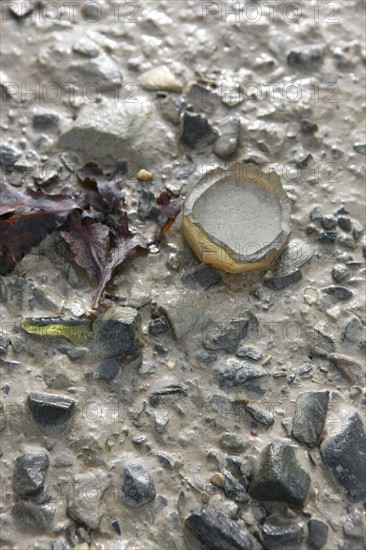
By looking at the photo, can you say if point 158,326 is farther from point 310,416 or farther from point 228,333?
point 310,416

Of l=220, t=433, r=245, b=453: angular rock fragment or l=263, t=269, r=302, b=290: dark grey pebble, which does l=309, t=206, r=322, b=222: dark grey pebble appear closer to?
l=263, t=269, r=302, b=290: dark grey pebble

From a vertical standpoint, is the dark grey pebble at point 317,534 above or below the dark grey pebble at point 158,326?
below

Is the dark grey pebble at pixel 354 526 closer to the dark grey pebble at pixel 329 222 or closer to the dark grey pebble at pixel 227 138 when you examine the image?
the dark grey pebble at pixel 329 222

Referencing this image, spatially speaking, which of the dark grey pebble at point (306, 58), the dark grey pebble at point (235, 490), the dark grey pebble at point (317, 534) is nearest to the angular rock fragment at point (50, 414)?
the dark grey pebble at point (235, 490)

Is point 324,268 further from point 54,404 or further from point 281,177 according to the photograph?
point 54,404

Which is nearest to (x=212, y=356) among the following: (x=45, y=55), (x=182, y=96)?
(x=182, y=96)

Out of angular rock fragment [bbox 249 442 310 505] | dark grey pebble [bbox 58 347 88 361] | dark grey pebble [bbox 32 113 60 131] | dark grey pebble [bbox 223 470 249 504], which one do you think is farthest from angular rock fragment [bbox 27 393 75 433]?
dark grey pebble [bbox 32 113 60 131]

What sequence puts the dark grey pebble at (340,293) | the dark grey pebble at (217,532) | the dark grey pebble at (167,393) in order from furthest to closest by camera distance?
the dark grey pebble at (340,293), the dark grey pebble at (167,393), the dark grey pebble at (217,532)
